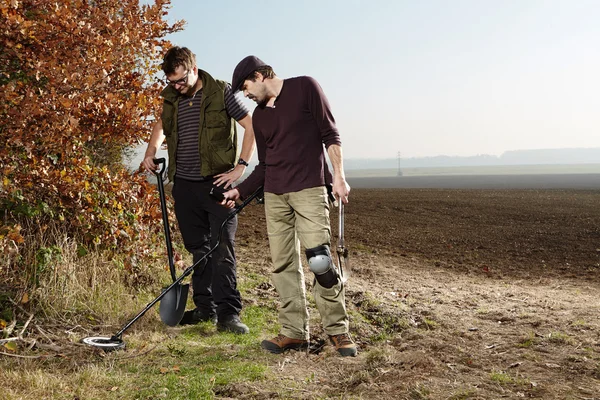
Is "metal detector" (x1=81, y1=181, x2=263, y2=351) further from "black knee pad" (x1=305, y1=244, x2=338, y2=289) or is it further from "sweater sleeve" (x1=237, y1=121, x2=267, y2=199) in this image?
"black knee pad" (x1=305, y1=244, x2=338, y2=289)

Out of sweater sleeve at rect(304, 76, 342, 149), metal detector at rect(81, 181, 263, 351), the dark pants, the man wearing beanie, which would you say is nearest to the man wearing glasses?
the dark pants

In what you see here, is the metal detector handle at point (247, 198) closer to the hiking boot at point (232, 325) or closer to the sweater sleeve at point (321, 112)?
the sweater sleeve at point (321, 112)

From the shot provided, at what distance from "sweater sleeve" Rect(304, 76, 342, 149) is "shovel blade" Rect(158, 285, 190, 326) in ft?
5.78

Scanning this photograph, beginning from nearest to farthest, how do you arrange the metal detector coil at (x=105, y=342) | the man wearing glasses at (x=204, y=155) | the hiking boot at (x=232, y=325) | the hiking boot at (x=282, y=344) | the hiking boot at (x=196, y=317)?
the metal detector coil at (x=105, y=342)
the hiking boot at (x=282, y=344)
the man wearing glasses at (x=204, y=155)
the hiking boot at (x=232, y=325)
the hiking boot at (x=196, y=317)

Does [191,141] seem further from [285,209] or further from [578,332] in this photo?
[578,332]

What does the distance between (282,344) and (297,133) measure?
162 centimetres

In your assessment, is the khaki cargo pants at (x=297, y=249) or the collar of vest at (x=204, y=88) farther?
the collar of vest at (x=204, y=88)

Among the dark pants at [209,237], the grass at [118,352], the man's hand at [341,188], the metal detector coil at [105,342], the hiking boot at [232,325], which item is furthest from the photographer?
the hiking boot at [232,325]

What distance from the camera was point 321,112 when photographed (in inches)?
164

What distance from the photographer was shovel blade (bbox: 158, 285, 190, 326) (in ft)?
16.0

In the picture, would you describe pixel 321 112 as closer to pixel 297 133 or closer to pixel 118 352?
pixel 297 133

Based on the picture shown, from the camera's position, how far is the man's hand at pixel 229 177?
478cm

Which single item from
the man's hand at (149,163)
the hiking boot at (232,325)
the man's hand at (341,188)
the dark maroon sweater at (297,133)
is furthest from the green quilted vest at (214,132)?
the hiking boot at (232,325)

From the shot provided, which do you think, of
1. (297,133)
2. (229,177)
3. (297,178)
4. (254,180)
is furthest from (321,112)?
(229,177)
